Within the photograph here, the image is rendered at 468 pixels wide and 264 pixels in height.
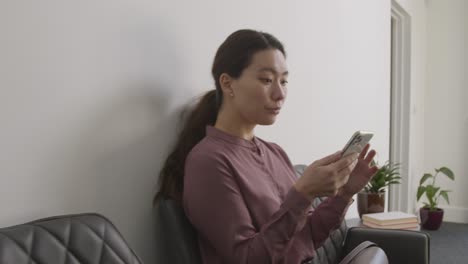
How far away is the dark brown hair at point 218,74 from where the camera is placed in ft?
4.23

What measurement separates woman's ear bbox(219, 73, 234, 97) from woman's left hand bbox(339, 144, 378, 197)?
445mm

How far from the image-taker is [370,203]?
7.88 ft

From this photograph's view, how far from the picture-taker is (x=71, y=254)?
873 mm

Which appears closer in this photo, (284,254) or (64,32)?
(64,32)

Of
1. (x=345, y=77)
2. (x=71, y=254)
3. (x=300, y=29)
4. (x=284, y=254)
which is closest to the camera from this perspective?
(x=71, y=254)

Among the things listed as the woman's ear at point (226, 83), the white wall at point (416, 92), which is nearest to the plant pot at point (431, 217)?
the white wall at point (416, 92)

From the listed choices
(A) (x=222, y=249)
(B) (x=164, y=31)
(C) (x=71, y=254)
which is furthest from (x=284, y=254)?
(B) (x=164, y=31)

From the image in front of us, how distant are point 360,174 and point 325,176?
0.32 metres

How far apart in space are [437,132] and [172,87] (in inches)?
172

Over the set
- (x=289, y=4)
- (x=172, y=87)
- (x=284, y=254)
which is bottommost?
(x=284, y=254)

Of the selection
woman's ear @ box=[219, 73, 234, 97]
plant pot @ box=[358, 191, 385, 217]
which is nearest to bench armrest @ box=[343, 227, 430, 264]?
plant pot @ box=[358, 191, 385, 217]

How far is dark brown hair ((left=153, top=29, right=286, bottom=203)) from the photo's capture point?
129 centimetres

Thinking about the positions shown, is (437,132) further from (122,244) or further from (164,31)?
(122,244)

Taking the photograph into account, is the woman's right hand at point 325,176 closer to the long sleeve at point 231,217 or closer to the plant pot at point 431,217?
the long sleeve at point 231,217
